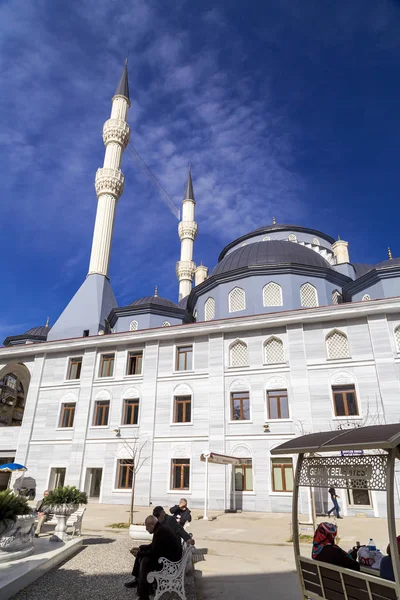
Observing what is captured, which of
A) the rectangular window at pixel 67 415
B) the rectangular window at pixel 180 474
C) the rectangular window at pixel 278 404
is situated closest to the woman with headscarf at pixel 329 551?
the rectangular window at pixel 278 404

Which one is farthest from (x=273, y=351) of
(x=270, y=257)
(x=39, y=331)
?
(x=39, y=331)

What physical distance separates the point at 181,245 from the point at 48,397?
25441 millimetres

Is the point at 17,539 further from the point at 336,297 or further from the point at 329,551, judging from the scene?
the point at 336,297

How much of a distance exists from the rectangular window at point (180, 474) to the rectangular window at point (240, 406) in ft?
9.85

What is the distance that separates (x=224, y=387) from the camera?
18391 millimetres

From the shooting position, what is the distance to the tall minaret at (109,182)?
99.1 feet

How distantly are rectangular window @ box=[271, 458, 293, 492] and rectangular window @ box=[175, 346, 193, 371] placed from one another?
6.00 m

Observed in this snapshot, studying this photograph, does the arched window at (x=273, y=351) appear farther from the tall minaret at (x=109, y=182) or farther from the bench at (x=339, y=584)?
the tall minaret at (x=109, y=182)

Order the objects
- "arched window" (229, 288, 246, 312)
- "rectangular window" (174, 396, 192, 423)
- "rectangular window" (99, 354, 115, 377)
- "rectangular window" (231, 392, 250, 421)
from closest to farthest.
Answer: "rectangular window" (231, 392, 250, 421), "rectangular window" (174, 396, 192, 423), "rectangular window" (99, 354, 115, 377), "arched window" (229, 288, 246, 312)

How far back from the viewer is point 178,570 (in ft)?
16.9

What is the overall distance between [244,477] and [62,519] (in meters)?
10.0

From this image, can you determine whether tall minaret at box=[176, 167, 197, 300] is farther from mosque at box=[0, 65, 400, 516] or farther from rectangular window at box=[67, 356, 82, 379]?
rectangular window at box=[67, 356, 82, 379]

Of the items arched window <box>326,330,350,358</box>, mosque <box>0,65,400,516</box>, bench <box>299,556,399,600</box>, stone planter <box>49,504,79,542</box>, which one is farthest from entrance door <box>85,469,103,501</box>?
bench <box>299,556,399,600</box>

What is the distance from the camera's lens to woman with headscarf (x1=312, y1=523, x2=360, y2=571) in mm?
4336
